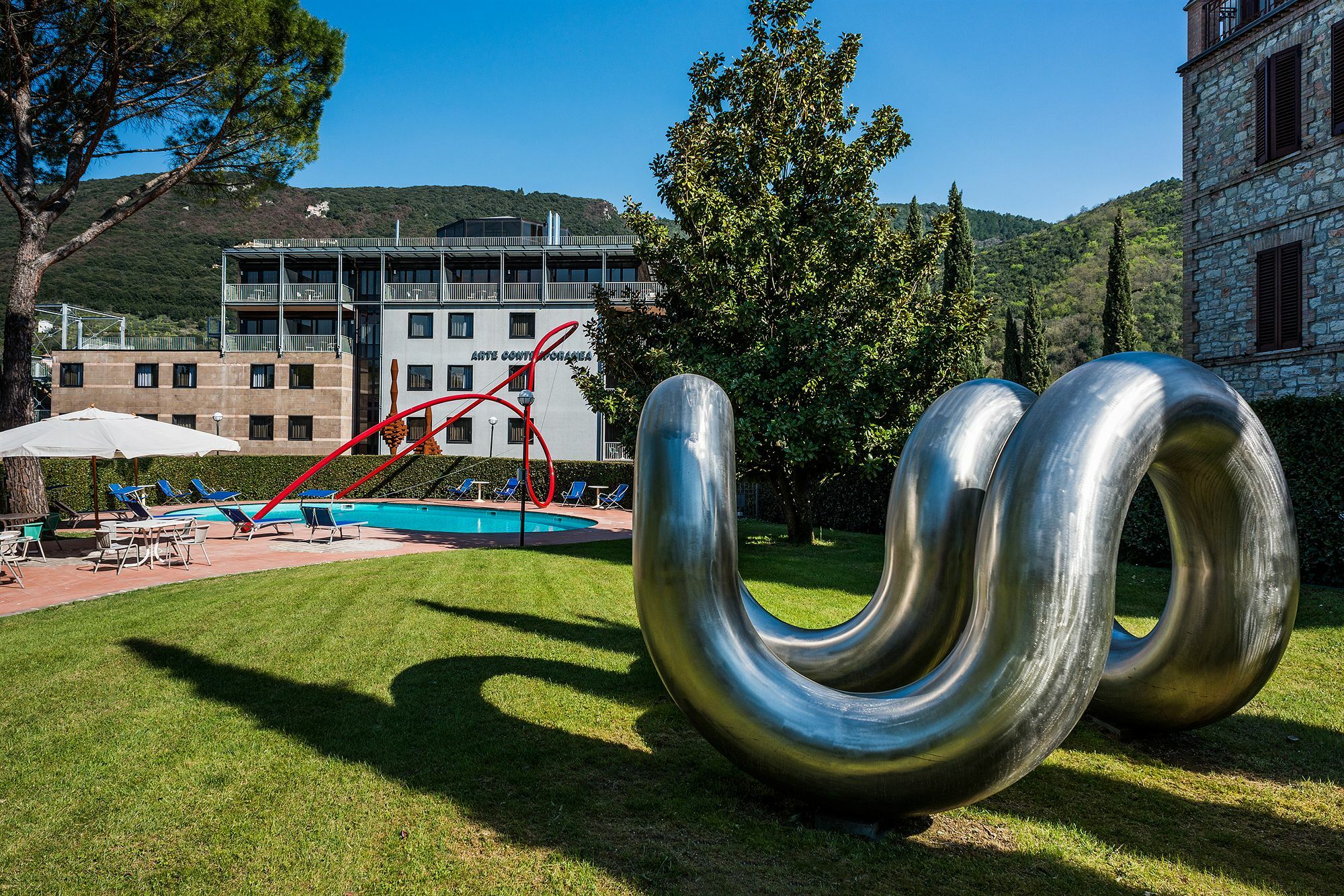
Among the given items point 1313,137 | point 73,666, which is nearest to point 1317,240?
point 1313,137

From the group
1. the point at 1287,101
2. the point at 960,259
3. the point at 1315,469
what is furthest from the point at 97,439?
the point at 960,259

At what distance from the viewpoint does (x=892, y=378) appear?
14961 mm

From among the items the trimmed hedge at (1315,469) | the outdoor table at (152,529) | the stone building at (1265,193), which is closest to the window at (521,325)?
the outdoor table at (152,529)

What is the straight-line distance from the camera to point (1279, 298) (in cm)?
1559

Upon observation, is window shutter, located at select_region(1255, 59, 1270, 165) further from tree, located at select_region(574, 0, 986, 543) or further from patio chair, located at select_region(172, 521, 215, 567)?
patio chair, located at select_region(172, 521, 215, 567)

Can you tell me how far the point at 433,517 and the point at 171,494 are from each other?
9792 millimetres

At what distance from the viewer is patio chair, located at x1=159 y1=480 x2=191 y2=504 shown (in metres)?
28.6

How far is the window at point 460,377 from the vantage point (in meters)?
47.5

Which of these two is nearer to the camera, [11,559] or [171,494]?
[11,559]

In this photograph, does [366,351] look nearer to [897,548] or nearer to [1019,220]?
[897,548]

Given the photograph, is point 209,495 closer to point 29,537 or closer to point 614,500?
point 614,500

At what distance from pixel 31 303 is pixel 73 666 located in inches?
591

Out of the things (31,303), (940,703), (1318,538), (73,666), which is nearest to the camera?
(940,703)

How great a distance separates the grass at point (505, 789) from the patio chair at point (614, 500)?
78.1 feet
